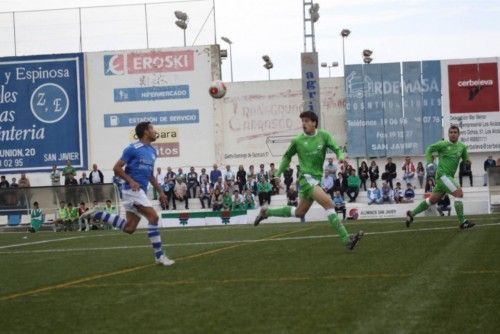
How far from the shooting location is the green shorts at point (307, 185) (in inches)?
595

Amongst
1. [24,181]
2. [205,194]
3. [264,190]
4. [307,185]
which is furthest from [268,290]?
[24,181]

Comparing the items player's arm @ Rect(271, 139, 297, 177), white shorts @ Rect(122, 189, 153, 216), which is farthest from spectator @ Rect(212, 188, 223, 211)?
white shorts @ Rect(122, 189, 153, 216)

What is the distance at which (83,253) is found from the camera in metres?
17.3

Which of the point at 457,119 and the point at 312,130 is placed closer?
the point at 312,130

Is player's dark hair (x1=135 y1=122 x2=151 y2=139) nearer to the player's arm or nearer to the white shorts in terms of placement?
the white shorts

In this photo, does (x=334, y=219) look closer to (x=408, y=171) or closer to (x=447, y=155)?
(x=447, y=155)

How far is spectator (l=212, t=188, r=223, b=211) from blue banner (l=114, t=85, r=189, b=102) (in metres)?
7.04

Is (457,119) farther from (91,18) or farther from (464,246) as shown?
(464,246)

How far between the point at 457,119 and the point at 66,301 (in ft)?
122

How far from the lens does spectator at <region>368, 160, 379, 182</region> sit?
41031 millimetres

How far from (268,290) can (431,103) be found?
3620cm

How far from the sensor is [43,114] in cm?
4669

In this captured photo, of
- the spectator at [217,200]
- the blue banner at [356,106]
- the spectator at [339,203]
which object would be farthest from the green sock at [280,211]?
the blue banner at [356,106]

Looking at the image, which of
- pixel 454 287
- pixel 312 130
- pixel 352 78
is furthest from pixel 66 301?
pixel 352 78
